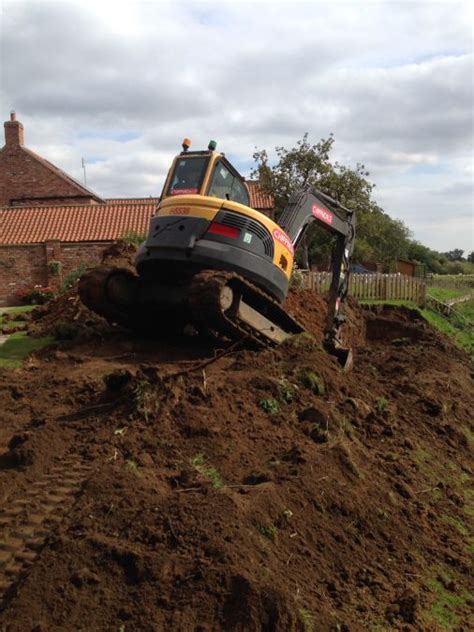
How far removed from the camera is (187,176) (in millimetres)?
9328

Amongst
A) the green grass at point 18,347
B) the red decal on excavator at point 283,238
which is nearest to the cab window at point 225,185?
the red decal on excavator at point 283,238

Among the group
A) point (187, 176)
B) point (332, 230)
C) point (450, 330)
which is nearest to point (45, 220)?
point (450, 330)

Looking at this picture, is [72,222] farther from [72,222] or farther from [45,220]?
[45,220]

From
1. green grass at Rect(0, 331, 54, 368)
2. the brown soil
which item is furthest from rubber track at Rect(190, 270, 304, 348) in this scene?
green grass at Rect(0, 331, 54, 368)

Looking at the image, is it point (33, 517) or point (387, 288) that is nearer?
point (33, 517)

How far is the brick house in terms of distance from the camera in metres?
22.0

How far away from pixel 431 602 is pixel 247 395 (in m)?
2.76

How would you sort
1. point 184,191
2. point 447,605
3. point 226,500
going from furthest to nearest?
Result: point 184,191, point 447,605, point 226,500

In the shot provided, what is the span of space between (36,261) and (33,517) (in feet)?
61.6

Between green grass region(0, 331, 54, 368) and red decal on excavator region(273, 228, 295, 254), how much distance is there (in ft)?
12.6

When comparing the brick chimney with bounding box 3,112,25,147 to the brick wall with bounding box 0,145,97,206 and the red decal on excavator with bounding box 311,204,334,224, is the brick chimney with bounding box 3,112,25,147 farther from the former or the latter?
the red decal on excavator with bounding box 311,204,334,224

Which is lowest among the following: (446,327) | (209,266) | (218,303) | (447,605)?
(447,605)

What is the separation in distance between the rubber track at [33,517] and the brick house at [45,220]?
51.1ft

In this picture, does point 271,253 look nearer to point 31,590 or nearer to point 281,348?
point 281,348
